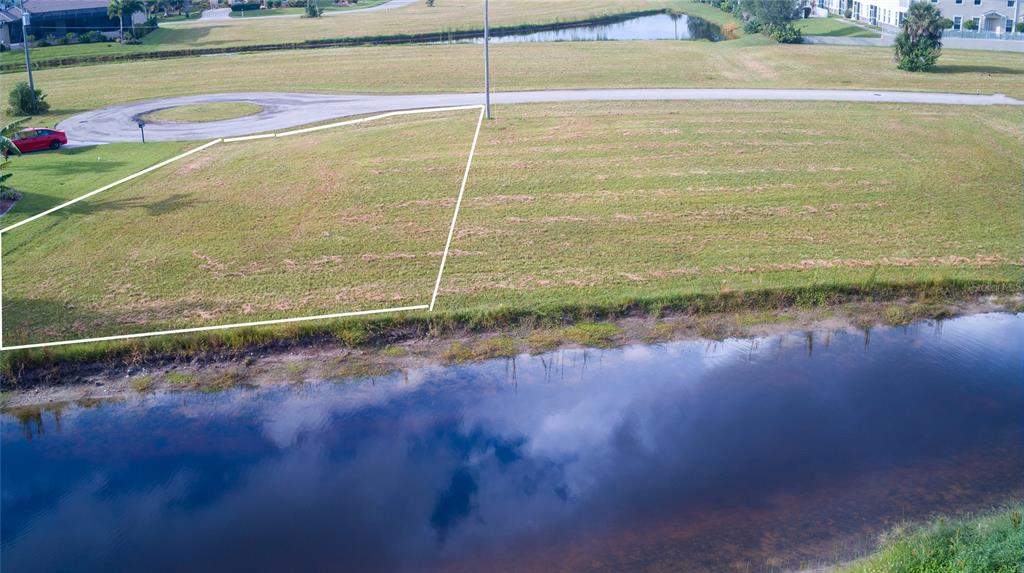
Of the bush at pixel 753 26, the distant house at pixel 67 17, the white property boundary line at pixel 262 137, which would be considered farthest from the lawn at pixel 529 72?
the distant house at pixel 67 17

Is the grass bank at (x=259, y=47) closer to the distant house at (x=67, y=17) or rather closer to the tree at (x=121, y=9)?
the tree at (x=121, y=9)

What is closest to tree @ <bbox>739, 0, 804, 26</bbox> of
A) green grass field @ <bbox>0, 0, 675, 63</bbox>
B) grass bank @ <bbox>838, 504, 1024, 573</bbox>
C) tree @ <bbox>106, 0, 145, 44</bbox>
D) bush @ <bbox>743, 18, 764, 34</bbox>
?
bush @ <bbox>743, 18, 764, 34</bbox>

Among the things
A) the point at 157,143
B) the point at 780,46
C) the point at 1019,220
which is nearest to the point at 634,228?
the point at 1019,220

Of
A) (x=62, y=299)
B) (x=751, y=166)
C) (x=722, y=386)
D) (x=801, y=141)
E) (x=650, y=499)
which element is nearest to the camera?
(x=650, y=499)

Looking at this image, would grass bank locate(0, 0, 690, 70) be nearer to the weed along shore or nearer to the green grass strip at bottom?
the green grass strip at bottom

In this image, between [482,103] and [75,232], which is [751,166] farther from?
[75,232]

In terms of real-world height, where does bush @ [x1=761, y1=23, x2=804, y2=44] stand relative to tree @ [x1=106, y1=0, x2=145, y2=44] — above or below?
below

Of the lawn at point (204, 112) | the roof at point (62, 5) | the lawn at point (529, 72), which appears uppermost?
the roof at point (62, 5)
